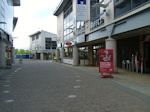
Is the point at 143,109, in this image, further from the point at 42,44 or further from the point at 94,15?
the point at 42,44

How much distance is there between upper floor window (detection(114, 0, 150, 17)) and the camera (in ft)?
72.0

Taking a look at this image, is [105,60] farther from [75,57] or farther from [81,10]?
[75,57]

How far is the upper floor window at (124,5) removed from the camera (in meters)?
21.9

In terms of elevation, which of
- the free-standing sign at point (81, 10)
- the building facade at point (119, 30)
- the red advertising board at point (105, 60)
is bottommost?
the red advertising board at point (105, 60)

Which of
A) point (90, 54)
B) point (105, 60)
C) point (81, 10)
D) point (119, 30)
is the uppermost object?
point (81, 10)

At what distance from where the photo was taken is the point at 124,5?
81.3 ft

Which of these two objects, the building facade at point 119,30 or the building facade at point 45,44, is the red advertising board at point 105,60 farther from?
the building facade at point 45,44

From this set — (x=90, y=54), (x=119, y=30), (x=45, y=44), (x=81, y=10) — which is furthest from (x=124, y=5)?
(x=45, y=44)

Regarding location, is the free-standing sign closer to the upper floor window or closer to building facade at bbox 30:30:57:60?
the upper floor window

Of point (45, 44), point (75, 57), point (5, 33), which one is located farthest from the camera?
point (45, 44)

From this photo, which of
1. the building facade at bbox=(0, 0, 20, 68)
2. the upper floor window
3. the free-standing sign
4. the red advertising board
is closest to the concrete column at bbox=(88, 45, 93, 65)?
the free-standing sign

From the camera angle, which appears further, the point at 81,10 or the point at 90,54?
the point at 90,54

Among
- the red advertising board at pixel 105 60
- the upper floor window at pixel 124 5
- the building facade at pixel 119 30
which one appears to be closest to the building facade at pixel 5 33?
the building facade at pixel 119 30

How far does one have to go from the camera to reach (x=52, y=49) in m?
109
